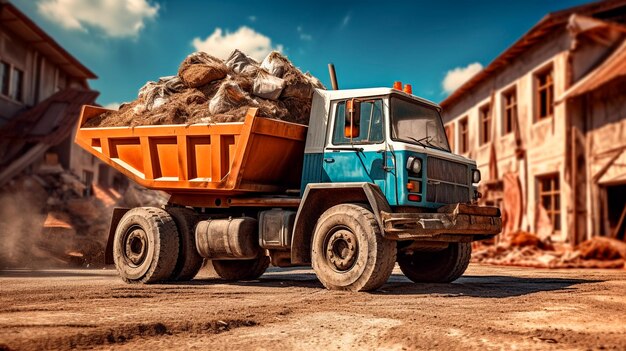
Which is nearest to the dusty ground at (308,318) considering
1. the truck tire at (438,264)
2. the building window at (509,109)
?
the truck tire at (438,264)

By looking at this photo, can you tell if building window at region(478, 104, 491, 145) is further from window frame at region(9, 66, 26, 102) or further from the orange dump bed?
window frame at region(9, 66, 26, 102)

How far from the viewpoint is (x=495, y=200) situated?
2102 cm

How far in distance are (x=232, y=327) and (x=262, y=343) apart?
75 centimetres

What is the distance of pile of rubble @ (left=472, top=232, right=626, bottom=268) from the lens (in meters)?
13.6

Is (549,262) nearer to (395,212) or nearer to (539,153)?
(539,153)

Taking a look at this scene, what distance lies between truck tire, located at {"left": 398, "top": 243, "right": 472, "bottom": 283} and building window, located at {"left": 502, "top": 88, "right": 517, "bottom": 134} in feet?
38.6

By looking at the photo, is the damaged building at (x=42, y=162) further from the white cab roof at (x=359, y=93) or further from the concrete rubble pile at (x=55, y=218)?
the white cab roof at (x=359, y=93)

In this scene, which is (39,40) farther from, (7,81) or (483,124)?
(483,124)

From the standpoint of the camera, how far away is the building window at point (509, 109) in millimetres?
20078

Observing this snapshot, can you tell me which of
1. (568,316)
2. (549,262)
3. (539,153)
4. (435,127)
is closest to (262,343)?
(568,316)

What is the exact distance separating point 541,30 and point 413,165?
11622mm

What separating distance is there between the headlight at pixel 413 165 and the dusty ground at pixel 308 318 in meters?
1.48

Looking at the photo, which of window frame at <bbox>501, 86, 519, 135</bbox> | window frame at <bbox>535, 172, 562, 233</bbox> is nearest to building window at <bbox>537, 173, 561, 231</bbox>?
window frame at <bbox>535, 172, 562, 233</bbox>

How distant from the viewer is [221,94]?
8.92 m
